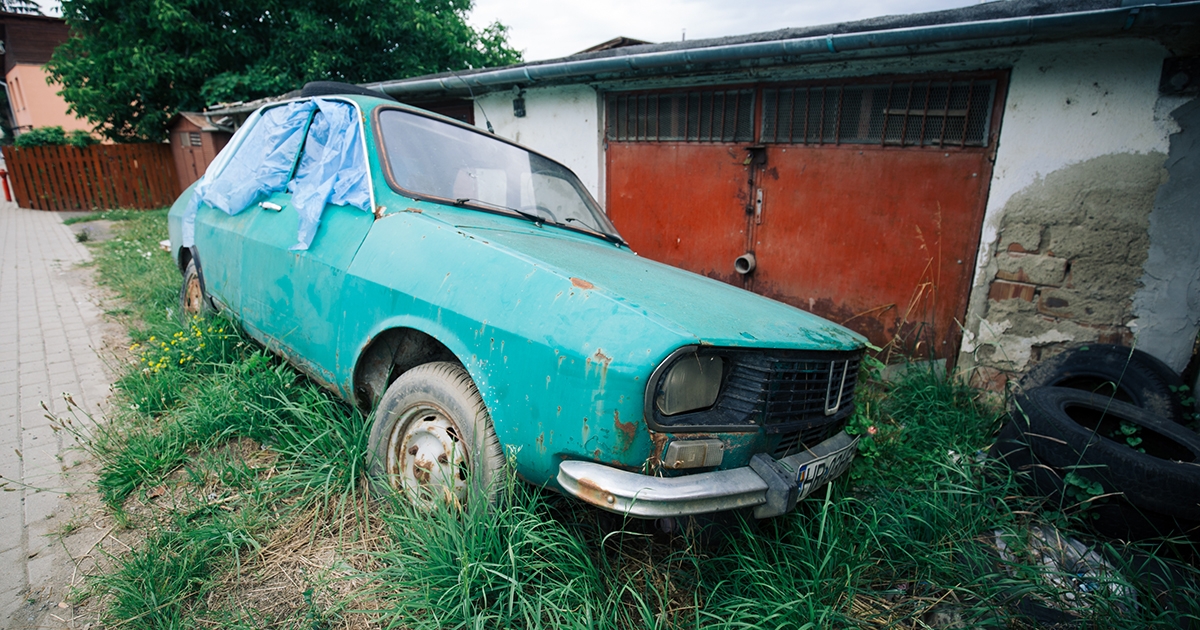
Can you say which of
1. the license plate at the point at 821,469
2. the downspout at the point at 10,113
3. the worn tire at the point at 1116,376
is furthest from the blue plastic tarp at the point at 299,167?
the downspout at the point at 10,113

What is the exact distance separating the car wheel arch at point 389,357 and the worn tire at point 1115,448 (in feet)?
8.90

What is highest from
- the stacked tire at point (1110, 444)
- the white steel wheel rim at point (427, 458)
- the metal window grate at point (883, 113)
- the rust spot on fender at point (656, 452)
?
the metal window grate at point (883, 113)

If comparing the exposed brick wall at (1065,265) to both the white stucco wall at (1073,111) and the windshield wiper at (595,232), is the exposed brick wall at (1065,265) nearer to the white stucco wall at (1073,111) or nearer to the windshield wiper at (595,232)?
the white stucco wall at (1073,111)

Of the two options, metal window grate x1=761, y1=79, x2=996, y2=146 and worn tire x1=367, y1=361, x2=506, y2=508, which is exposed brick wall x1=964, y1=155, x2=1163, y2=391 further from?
worn tire x1=367, y1=361, x2=506, y2=508

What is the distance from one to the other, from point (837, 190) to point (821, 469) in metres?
3.10

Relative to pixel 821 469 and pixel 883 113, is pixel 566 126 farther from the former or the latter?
pixel 821 469

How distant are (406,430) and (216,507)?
0.87 m

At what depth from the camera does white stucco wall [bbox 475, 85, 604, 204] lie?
20.0 ft

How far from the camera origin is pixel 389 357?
2428 millimetres

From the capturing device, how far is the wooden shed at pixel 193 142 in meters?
12.3

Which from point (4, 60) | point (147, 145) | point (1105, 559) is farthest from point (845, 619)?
point (4, 60)

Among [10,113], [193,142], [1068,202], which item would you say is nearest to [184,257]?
[1068,202]

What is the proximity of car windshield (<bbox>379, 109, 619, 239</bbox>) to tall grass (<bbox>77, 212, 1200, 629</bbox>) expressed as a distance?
1.20m

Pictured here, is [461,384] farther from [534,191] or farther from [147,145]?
[147,145]
